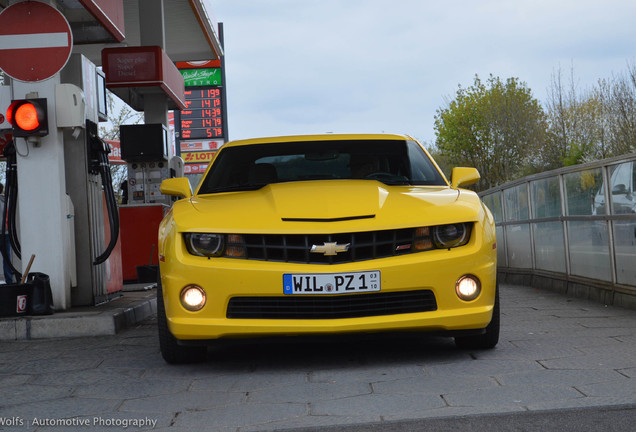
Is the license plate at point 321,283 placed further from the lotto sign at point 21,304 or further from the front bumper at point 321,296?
the lotto sign at point 21,304

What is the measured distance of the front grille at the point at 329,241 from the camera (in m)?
4.88

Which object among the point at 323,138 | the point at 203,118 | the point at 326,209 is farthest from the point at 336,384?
the point at 203,118

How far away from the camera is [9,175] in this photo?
7.73m

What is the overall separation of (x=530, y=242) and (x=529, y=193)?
70cm

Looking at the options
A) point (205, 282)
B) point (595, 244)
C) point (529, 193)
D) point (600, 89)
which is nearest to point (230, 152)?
point (205, 282)

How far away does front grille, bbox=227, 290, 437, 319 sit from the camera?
488 centimetres

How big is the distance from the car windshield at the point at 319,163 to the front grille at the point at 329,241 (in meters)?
1.16

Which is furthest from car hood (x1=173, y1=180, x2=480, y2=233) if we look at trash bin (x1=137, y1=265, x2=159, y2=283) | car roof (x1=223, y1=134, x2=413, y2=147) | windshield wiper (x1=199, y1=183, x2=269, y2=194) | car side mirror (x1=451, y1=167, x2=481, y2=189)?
trash bin (x1=137, y1=265, x2=159, y2=283)

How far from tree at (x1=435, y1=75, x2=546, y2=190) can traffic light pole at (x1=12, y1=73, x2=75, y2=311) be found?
4093 centimetres

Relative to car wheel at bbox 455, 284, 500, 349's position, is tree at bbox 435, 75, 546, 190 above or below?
above

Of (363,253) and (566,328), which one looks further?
(566,328)

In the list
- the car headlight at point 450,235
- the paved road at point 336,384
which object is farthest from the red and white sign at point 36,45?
the car headlight at point 450,235

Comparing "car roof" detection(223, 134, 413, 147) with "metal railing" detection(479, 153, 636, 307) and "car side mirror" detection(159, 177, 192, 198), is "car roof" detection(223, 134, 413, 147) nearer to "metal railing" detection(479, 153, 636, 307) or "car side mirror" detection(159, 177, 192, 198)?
"car side mirror" detection(159, 177, 192, 198)

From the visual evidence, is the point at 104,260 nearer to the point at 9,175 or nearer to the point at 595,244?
the point at 9,175
